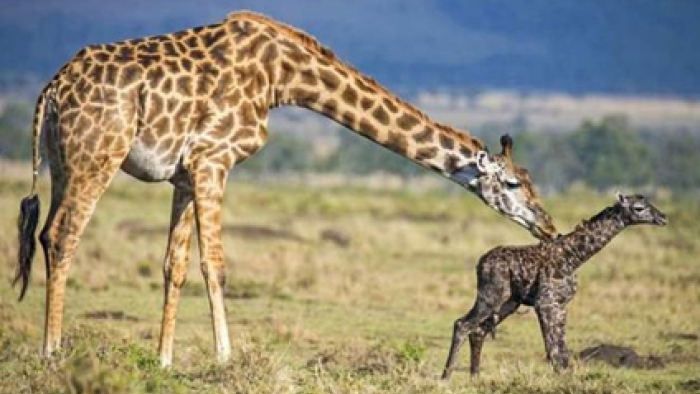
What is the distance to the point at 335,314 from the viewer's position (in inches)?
808

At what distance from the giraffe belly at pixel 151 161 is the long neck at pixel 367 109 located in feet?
3.77

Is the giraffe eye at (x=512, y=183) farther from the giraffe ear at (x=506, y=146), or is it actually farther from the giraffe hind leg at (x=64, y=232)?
the giraffe hind leg at (x=64, y=232)

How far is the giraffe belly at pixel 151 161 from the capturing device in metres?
13.7

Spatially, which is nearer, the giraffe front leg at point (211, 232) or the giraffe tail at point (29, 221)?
the giraffe front leg at point (211, 232)

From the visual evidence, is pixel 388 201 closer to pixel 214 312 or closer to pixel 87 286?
pixel 87 286

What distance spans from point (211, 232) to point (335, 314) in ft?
23.3

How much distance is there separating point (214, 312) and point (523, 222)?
113 inches

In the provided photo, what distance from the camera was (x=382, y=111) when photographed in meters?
14.4

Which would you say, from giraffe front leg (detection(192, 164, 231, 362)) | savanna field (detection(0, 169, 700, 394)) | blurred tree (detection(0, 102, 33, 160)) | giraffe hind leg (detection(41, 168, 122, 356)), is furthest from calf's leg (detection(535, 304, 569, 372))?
blurred tree (detection(0, 102, 33, 160))

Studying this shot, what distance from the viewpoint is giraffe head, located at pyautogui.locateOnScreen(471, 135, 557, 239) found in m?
14.2

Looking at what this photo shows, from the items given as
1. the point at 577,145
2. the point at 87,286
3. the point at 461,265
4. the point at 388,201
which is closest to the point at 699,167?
the point at 577,145

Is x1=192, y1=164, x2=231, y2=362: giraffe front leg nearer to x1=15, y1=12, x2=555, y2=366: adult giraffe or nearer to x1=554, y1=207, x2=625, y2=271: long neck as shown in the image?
x1=15, y1=12, x2=555, y2=366: adult giraffe

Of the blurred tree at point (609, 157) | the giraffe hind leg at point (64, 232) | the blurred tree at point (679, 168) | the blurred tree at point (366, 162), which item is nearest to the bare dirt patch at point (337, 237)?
the giraffe hind leg at point (64, 232)

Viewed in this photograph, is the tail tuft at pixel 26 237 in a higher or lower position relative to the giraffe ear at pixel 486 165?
lower
